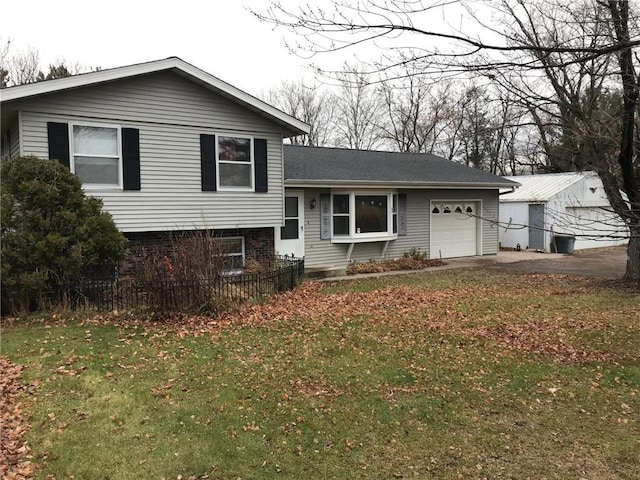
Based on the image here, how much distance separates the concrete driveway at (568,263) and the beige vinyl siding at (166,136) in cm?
880

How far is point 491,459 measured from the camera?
12.4ft

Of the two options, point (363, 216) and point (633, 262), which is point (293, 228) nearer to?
point (363, 216)

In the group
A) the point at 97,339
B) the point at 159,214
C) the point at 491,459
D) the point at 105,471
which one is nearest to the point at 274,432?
the point at 105,471

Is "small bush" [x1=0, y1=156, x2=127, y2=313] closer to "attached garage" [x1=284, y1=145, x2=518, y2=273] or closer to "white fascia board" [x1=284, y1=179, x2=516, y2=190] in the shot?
"white fascia board" [x1=284, y1=179, x2=516, y2=190]

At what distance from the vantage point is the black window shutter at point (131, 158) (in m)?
10.9

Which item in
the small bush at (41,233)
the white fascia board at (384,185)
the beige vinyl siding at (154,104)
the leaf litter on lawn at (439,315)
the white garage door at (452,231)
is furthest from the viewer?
the white garage door at (452,231)

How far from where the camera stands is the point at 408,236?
17.1 m

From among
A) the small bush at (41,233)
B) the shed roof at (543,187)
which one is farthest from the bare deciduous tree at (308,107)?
the small bush at (41,233)

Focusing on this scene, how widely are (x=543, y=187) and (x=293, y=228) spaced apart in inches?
564

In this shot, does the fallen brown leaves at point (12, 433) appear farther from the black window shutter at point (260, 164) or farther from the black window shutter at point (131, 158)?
the black window shutter at point (260, 164)

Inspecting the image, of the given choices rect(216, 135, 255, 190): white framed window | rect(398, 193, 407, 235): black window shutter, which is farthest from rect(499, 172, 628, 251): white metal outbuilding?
rect(216, 135, 255, 190): white framed window

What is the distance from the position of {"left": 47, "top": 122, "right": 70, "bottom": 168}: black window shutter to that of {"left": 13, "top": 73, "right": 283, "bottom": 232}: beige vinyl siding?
11 cm

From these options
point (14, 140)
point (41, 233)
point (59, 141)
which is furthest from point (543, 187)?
point (41, 233)

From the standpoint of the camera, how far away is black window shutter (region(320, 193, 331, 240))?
15.0m
